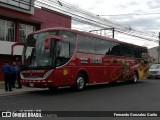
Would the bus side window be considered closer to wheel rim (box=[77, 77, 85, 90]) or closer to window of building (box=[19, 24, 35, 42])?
wheel rim (box=[77, 77, 85, 90])

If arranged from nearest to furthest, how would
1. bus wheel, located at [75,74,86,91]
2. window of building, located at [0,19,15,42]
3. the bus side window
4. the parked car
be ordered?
the bus side window, bus wheel, located at [75,74,86,91], window of building, located at [0,19,15,42], the parked car

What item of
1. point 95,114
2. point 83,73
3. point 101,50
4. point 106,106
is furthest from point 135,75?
point 95,114

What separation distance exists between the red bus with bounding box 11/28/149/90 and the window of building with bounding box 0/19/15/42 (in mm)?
9714

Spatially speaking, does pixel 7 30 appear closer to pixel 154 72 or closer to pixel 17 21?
pixel 17 21

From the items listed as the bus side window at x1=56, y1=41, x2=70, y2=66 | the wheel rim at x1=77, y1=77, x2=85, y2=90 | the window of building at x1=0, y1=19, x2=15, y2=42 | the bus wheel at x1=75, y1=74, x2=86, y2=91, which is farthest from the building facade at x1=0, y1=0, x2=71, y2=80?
the wheel rim at x1=77, y1=77, x2=85, y2=90

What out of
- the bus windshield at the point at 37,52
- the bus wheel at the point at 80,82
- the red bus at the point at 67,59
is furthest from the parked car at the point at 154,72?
the bus windshield at the point at 37,52

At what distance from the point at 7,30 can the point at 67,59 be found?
1176 cm

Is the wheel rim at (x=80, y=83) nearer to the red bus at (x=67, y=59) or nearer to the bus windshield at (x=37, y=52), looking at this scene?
the red bus at (x=67, y=59)

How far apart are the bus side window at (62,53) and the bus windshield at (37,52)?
37 centimetres

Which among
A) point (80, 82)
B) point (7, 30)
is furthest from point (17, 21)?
point (80, 82)

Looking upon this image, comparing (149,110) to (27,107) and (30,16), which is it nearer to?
(27,107)

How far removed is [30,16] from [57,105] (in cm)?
1679

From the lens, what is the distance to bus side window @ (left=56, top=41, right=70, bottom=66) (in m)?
15.4

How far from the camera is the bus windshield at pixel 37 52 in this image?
15.2 metres
